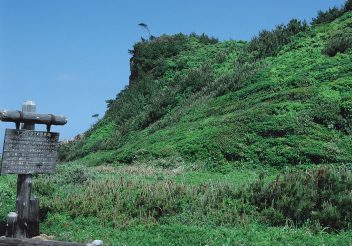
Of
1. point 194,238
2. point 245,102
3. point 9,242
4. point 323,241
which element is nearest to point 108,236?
point 194,238

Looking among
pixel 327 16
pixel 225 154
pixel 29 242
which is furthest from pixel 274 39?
pixel 29 242

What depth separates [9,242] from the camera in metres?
8.88

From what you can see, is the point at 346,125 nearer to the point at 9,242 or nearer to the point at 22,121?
the point at 22,121

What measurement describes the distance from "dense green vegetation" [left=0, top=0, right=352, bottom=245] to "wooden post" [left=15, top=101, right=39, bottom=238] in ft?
2.37

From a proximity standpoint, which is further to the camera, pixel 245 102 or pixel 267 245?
pixel 245 102

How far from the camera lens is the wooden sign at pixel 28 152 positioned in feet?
39.0

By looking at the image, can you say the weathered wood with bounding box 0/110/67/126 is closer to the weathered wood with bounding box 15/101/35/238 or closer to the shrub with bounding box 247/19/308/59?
the weathered wood with bounding box 15/101/35/238

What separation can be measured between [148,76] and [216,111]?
56.0 ft

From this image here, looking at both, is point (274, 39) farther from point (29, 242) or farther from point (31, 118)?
point (29, 242)

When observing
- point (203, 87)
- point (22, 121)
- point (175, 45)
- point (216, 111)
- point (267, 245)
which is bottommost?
point (267, 245)

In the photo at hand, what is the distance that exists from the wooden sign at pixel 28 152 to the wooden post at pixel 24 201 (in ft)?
0.90

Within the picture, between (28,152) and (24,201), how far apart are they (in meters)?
1.16

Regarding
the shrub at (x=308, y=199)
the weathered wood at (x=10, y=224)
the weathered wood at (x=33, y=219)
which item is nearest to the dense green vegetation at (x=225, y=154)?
the shrub at (x=308, y=199)

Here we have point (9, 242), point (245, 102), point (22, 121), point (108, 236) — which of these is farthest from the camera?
point (245, 102)
